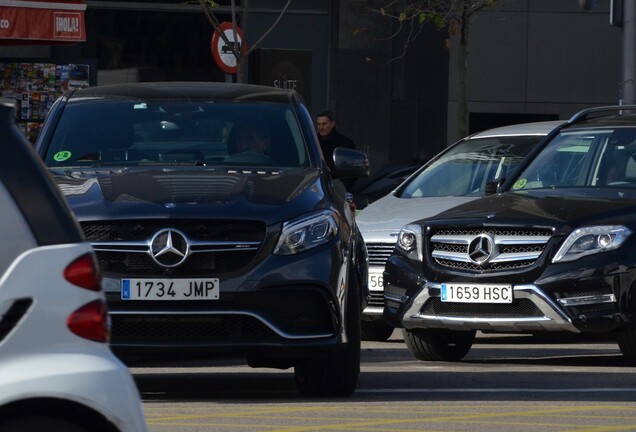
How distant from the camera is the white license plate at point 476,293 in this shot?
1104 centimetres

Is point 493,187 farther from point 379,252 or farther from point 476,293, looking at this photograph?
point 476,293

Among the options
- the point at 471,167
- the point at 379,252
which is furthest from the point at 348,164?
the point at 471,167

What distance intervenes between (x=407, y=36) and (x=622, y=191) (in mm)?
17312

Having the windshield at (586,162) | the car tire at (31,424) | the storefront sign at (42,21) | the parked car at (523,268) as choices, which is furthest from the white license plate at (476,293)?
the storefront sign at (42,21)

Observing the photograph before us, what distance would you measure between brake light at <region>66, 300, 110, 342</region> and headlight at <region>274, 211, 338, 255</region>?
397 cm

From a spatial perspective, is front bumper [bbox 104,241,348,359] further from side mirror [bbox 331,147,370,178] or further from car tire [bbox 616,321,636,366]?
car tire [bbox 616,321,636,366]

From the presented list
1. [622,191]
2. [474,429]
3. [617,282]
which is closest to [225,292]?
[474,429]

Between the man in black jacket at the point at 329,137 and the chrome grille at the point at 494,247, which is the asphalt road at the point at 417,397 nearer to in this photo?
the chrome grille at the point at 494,247

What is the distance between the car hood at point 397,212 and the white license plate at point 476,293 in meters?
2.13

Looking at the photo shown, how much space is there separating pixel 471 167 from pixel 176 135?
16.5 feet

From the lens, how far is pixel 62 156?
1013 centimetres

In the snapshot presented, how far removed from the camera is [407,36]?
1135 inches

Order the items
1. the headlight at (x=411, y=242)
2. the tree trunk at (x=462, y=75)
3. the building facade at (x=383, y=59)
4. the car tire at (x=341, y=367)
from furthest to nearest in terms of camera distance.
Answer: the building facade at (x=383, y=59) < the tree trunk at (x=462, y=75) < the headlight at (x=411, y=242) < the car tire at (x=341, y=367)

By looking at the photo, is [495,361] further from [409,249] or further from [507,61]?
[507,61]
